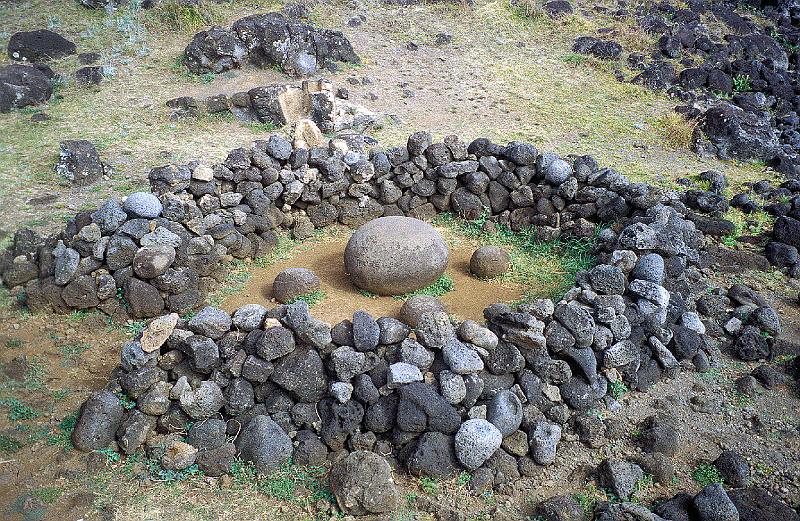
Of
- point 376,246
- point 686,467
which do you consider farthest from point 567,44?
point 686,467

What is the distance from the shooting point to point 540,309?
299 inches

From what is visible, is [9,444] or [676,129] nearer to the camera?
[9,444]

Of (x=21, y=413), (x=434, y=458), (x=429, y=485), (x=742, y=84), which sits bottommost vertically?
(x=21, y=413)

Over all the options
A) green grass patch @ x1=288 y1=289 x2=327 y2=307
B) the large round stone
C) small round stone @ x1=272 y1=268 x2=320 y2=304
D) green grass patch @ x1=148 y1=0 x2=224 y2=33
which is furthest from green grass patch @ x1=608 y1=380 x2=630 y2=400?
green grass patch @ x1=148 y1=0 x2=224 y2=33

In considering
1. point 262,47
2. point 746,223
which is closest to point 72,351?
A: point 262,47

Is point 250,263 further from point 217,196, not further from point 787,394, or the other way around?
point 787,394

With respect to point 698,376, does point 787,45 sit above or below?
above

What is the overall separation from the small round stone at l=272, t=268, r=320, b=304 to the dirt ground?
0.30m

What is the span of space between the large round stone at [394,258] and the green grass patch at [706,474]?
13.6 ft

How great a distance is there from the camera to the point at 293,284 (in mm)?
9445

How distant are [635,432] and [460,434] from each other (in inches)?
80.4

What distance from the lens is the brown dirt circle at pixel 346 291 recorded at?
9.26m

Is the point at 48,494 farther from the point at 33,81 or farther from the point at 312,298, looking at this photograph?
the point at 33,81

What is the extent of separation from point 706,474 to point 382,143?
29.9 feet
